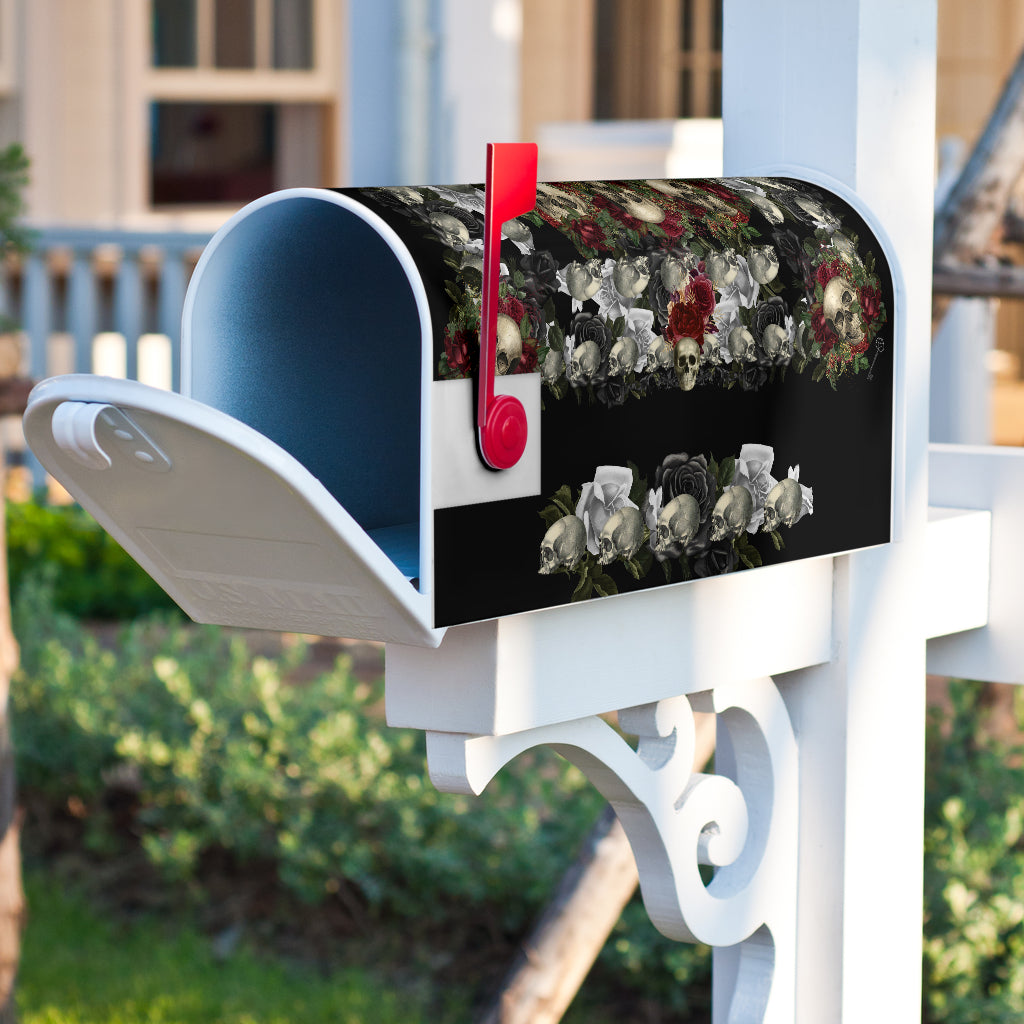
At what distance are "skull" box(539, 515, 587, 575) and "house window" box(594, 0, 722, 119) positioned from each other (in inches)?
324

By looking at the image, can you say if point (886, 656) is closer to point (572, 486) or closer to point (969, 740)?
point (572, 486)

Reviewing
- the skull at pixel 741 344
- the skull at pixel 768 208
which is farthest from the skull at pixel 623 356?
the skull at pixel 768 208

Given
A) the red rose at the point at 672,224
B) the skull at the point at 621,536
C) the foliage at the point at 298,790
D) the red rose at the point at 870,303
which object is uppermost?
the red rose at the point at 672,224

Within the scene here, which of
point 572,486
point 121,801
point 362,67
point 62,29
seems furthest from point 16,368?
point 62,29

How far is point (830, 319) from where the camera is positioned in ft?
3.91

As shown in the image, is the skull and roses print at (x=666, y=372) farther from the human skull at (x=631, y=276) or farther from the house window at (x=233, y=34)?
the house window at (x=233, y=34)

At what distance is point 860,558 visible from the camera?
1.34 meters

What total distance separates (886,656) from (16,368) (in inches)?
110

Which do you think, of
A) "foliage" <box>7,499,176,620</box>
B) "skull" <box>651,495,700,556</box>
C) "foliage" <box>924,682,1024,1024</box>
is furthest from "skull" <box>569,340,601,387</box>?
"foliage" <box>7,499,176,620</box>

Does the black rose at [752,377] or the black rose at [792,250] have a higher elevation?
the black rose at [792,250]

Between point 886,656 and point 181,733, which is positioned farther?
point 181,733

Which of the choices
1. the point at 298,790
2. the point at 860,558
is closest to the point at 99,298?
the point at 298,790

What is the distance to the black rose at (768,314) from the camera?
1.12 metres

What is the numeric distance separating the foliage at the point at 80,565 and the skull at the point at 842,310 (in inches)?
174
